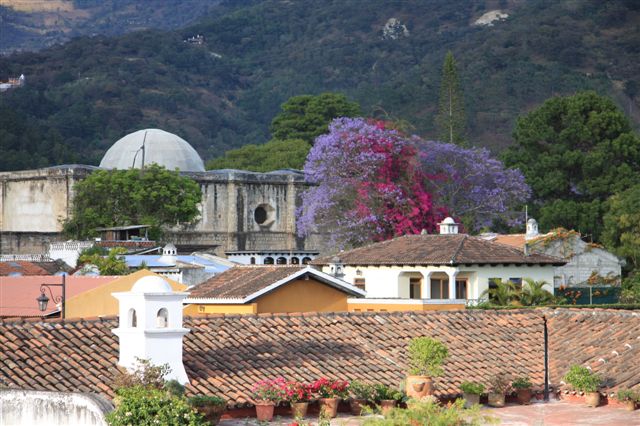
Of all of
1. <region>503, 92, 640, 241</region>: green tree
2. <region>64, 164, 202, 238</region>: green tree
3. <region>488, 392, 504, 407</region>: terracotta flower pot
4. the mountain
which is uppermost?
the mountain

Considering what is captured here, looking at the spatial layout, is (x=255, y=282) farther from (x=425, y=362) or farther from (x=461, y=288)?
(x=425, y=362)

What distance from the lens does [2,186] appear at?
2749 inches

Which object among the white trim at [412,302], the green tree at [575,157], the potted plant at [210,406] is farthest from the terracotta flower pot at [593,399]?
the green tree at [575,157]

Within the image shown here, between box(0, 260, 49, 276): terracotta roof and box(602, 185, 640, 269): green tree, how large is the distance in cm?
2067

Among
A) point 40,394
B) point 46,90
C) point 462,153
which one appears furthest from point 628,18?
point 40,394

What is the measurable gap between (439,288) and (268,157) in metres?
52.8

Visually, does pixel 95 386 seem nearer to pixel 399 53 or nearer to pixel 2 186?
pixel 2 186

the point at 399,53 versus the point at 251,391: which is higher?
the point at 399,53

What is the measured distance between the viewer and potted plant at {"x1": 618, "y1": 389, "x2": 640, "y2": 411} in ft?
68.9

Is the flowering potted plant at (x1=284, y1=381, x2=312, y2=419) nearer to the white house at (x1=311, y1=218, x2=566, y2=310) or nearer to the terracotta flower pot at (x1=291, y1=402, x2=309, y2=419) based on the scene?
the terracotta flower pot at (x1=291, y1=402, x2=309, y2=419)

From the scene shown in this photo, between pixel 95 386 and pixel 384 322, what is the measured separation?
249 inches

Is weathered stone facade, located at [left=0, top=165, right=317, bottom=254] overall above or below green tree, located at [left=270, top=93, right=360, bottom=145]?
below

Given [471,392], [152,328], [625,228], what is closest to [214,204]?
[625,228]

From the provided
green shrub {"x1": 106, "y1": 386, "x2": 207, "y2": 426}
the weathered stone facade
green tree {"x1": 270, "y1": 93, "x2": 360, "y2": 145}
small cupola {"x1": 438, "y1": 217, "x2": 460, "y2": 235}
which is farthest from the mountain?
green shrub {"x1": 106, "y1": 386, "x2": 207, "y2": 426}
